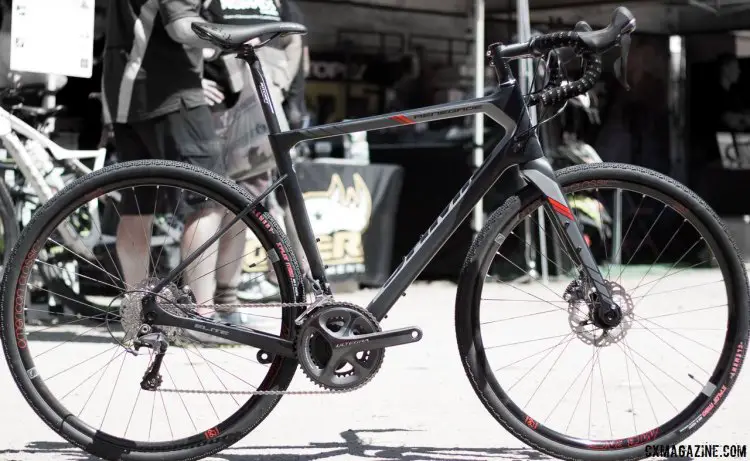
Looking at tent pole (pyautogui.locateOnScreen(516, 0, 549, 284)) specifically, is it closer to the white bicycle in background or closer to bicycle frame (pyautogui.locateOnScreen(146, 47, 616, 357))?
the white bicycle in background

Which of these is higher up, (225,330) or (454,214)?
(454,214)

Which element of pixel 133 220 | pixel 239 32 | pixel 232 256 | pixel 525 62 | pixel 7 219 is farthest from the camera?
pixel 525 62

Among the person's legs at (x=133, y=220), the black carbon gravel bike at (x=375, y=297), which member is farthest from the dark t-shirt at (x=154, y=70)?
the black carbon gravel bike at (x=375, y=297)

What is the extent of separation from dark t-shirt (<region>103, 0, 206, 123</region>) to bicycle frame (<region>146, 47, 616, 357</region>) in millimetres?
1865

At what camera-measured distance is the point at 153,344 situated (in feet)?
11.1

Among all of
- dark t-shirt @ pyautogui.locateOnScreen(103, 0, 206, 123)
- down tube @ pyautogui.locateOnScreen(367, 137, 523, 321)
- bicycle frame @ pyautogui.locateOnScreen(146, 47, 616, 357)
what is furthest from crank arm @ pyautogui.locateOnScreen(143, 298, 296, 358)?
dark t-shirt @ pyautogui.locateOnScreen(103, 0, 206, 123)

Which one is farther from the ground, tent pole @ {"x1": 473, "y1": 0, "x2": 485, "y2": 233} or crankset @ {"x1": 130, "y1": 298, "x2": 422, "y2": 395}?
tent pole @ {"x1": 473, "y1": 0, "x2": 485, "y2": 233}

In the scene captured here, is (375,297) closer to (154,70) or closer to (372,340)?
(372,340)

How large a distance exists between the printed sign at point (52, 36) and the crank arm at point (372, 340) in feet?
9.29

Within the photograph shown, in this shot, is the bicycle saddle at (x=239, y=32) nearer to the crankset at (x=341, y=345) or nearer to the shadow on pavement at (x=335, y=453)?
the crankset at (x=341, y=345)

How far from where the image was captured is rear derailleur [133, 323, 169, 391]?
3396 mm

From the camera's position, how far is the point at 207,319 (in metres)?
3.44

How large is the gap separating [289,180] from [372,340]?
548mm

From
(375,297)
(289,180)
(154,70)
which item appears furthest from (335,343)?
(154,70)
